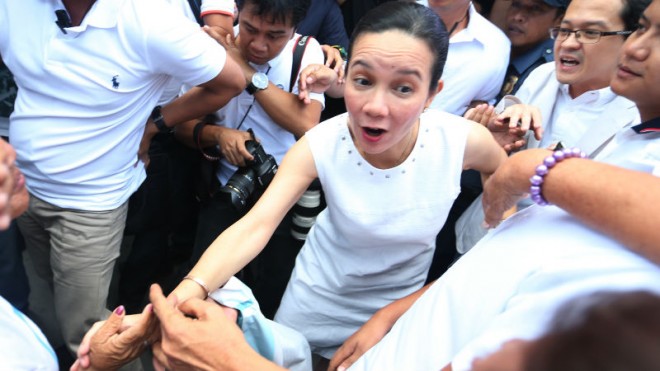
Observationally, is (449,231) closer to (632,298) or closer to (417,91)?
(417,91)

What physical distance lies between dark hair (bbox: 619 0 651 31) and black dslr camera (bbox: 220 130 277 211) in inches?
58.2

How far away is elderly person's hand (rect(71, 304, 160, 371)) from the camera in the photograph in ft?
3.88

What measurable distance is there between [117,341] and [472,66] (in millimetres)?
2009

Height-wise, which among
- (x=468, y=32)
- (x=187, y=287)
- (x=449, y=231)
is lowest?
(x=449, y=231)

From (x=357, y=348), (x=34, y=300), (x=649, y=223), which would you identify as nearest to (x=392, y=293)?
(x=357, y=348)

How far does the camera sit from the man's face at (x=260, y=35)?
2.08 meters

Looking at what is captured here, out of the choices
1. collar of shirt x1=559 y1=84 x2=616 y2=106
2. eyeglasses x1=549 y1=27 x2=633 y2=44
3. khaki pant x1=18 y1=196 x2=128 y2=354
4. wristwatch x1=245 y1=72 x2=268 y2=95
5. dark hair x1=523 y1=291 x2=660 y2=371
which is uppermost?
dark hair x1=523 y1=291 x2=660 y2=371

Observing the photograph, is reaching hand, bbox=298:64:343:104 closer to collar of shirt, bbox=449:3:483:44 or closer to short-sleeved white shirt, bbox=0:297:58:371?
collar of shirt, bbox=449:3:483:44

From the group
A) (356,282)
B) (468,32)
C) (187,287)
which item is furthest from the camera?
(468,32)

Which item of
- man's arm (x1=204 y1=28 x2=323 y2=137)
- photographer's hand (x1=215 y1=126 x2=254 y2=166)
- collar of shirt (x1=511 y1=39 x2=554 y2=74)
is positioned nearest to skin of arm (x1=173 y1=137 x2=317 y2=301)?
photographer's hand (x1=215 y1=126 x2=254 y2=166)

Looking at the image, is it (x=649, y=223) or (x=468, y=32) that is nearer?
(x=649, y=223)

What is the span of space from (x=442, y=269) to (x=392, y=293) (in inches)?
29.7

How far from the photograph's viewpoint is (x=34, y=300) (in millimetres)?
2676

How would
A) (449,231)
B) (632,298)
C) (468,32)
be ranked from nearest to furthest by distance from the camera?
1. (632,298)
2. (449,231)
3. (468,32)
